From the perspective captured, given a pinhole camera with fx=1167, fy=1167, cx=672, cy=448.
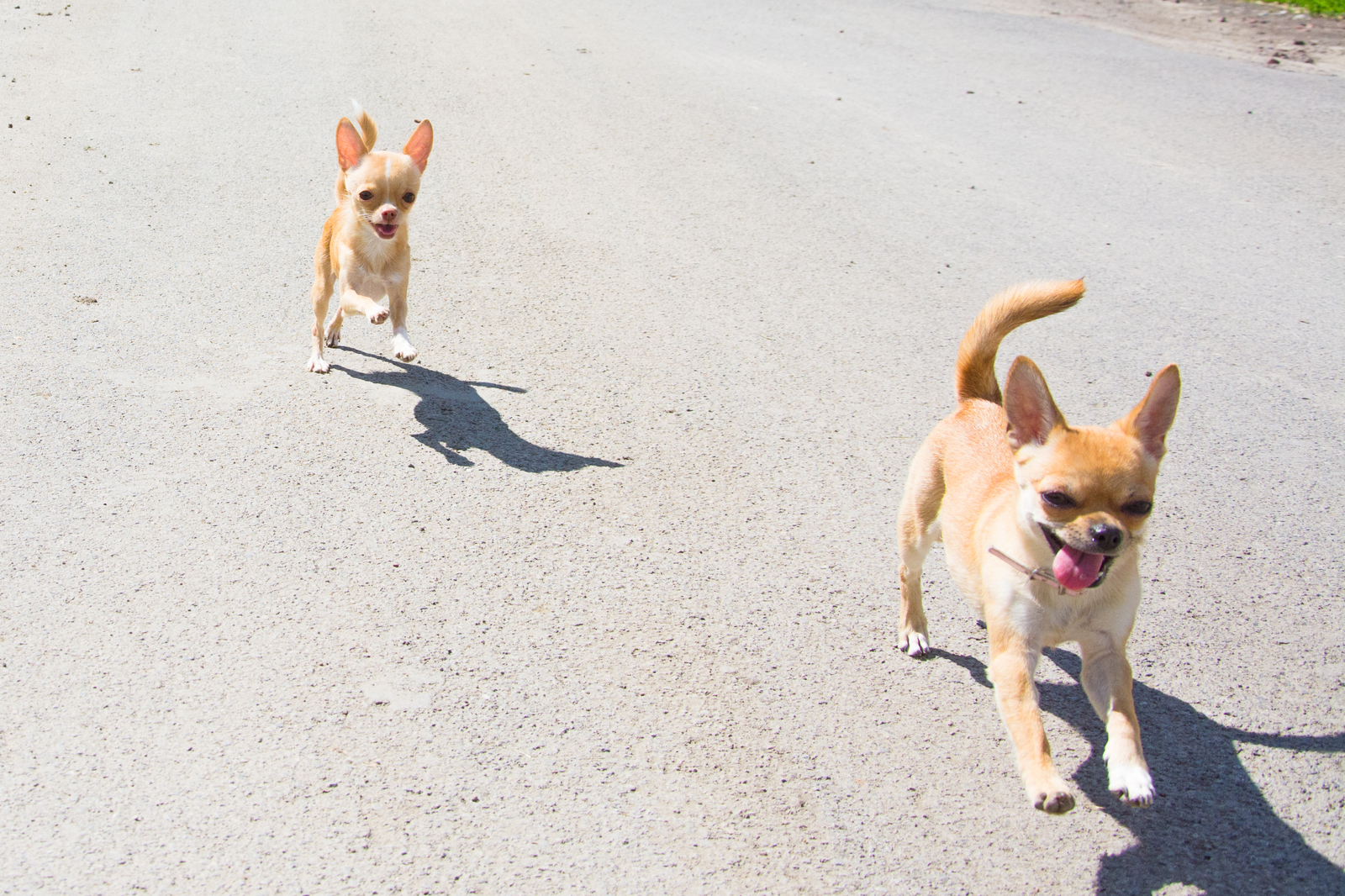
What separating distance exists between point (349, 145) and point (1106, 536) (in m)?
4.20

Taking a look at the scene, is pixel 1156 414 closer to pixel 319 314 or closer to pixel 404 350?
pixel 404 350

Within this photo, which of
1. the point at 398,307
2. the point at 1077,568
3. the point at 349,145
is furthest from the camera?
the point at 398,307

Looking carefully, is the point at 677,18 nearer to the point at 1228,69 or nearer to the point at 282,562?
the point at 1228,69

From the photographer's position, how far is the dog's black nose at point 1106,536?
2961 mm

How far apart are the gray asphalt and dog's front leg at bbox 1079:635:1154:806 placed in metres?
0.36

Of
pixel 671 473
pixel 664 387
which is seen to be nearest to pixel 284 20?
pixel 664 387

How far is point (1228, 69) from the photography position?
40.4 feet

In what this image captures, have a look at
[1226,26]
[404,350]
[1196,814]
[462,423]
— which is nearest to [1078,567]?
[1196,814]

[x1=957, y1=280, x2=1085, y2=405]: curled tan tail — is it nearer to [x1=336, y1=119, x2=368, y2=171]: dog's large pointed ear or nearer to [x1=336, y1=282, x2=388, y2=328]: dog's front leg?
[x1=336, y1=282, x2=388, y2=328]: dog's front leg

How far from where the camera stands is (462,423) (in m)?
5.54

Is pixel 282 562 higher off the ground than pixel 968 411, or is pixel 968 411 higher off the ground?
pixel 968 411

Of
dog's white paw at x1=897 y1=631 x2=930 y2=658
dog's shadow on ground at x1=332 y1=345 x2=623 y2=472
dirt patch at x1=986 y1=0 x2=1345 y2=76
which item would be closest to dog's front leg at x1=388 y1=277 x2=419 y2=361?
dog's shadow on ground at x1=332 y1=345 x2=623 y2=472

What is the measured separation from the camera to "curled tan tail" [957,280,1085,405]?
3.77 m

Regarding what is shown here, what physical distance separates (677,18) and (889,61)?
9.62 feet
